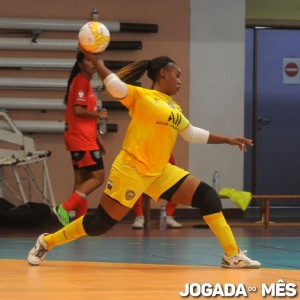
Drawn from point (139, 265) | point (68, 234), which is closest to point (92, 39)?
point (68, 234)

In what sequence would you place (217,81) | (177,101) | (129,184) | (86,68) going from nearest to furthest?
1. (129,184)
2. (86,68)
3. (177,101)
4. (217,81)

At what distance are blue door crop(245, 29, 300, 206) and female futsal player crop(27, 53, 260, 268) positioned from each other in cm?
982

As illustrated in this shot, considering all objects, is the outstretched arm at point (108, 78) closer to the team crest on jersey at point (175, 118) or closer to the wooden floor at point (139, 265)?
the team crest on jersey at point (175, 118)

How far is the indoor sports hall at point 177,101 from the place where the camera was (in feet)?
39.1

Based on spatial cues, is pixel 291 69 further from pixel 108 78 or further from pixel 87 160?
pixel 108 78

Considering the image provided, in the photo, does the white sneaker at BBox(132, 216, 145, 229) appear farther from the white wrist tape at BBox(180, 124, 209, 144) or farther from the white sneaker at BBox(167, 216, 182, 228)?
the white wrist tape at BBox(180, 124, 209, 144)

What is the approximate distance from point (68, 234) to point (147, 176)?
0.74 m

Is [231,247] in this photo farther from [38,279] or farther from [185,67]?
[185,67]

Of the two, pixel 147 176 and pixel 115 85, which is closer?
pixel 115 85

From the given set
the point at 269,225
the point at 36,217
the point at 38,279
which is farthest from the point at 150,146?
the point at 269,225

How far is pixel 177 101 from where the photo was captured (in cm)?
1407

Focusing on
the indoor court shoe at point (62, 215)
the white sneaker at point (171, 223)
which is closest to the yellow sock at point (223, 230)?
the indoor court shoe at point (62, 215)

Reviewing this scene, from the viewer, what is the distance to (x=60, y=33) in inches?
538

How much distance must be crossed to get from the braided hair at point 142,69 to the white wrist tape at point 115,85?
1.24 feet
